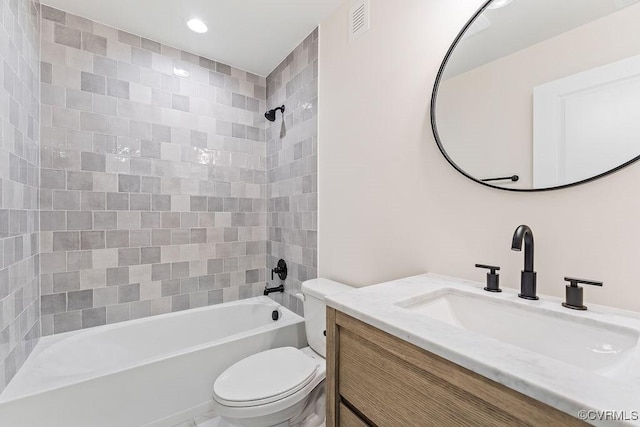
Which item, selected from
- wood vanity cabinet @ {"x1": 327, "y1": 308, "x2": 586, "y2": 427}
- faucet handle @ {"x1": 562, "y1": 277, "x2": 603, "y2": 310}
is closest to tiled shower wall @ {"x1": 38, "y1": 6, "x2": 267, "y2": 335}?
wood vanity cabinet @ {"x1": 327, "y1": 308, "x2": 586, "y2": 427}

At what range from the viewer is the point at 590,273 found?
33.7 inches

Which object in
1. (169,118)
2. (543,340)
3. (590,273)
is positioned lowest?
(543,340)

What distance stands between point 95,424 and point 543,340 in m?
1.90

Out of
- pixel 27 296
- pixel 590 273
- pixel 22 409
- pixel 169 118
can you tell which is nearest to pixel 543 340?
pixel 590 273

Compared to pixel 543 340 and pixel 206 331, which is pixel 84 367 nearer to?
pixel 206 331

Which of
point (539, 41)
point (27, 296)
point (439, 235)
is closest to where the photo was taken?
point (539, 41)

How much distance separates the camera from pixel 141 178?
82.4 inches

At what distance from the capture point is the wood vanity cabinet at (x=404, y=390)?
1.59 ft

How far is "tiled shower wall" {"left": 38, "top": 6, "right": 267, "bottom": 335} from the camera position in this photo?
184 cm

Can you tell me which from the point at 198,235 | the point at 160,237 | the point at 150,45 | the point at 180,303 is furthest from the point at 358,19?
the point at 180,303

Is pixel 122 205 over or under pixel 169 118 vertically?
under

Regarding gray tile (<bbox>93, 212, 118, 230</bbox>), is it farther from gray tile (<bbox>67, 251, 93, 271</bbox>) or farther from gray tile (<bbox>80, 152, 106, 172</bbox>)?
gray tile (<bbox>80, 152, 106, 172</bbox>)

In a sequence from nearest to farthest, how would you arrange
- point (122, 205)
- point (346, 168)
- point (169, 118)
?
point (346, 168), point (122, 205), point (169, 118)

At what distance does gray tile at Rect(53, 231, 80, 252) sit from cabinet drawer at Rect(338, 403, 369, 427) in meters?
1.99
